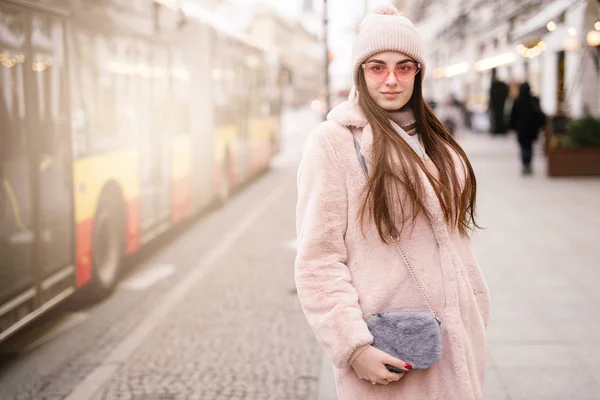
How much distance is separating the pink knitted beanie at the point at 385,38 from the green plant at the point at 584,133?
1413cm

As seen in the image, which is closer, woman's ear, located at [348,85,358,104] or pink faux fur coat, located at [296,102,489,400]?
pink faux fur coat, located at [296,102,489,400]

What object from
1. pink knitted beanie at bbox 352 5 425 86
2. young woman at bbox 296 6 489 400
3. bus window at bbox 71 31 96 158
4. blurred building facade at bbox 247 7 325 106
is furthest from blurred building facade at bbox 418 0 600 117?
blurred building facade at bbox 247 7 325 106

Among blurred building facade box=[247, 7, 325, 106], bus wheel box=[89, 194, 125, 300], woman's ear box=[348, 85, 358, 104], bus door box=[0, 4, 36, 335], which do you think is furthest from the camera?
blurred building facade box=[247, 7, 325, 106]

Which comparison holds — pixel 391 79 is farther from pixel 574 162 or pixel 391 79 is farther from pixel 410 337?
pixel 574 162

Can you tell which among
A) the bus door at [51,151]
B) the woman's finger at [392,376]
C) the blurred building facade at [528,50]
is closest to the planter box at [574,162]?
the blurred building facade at [528,50]

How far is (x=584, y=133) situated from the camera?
15.6 m

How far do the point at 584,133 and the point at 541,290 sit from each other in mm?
9321

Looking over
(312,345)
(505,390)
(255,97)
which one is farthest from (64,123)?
(255,97)

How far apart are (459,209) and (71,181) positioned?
480 cm

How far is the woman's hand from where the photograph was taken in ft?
7.08

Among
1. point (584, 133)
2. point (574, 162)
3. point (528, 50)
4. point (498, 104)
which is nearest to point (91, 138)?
point (584, 133)

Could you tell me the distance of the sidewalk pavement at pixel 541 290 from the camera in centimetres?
484

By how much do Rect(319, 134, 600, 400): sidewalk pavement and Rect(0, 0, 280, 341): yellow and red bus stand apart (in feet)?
7.60

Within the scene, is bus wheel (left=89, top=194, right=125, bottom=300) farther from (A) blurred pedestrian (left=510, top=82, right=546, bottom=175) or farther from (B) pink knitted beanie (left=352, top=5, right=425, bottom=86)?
(A) blurred pedestrian (left=510, top=82, right=546, bottom=175)
